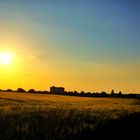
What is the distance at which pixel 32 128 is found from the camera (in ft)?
79.0

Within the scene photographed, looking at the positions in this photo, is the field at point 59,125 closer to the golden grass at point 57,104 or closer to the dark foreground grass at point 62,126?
the dark foreground grass at point 62,126

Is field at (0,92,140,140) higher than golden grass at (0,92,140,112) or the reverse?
the reverse

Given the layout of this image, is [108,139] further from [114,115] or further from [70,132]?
[114,115]

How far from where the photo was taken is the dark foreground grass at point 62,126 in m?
23.0

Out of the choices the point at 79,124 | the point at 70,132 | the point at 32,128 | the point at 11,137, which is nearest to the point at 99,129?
the point at 79,124

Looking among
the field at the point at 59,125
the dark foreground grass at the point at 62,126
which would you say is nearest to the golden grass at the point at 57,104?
the field at the point at 59,125

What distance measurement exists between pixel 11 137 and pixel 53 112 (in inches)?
320

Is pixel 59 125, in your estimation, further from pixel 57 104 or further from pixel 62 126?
pixel 57 104

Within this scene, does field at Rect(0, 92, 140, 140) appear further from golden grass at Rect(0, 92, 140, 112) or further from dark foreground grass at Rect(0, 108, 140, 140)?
golden grass at Rect(0, 92, 140, 112)

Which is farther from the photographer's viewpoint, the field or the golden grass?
the golden grass

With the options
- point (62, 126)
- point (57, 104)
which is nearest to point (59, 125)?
point (62, 126)

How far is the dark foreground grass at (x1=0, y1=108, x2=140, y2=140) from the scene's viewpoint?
75.5ft

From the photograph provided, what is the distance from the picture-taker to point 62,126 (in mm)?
25922

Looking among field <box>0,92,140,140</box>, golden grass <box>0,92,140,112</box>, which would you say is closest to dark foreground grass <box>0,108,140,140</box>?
field <box>0,92,140,140</box>
